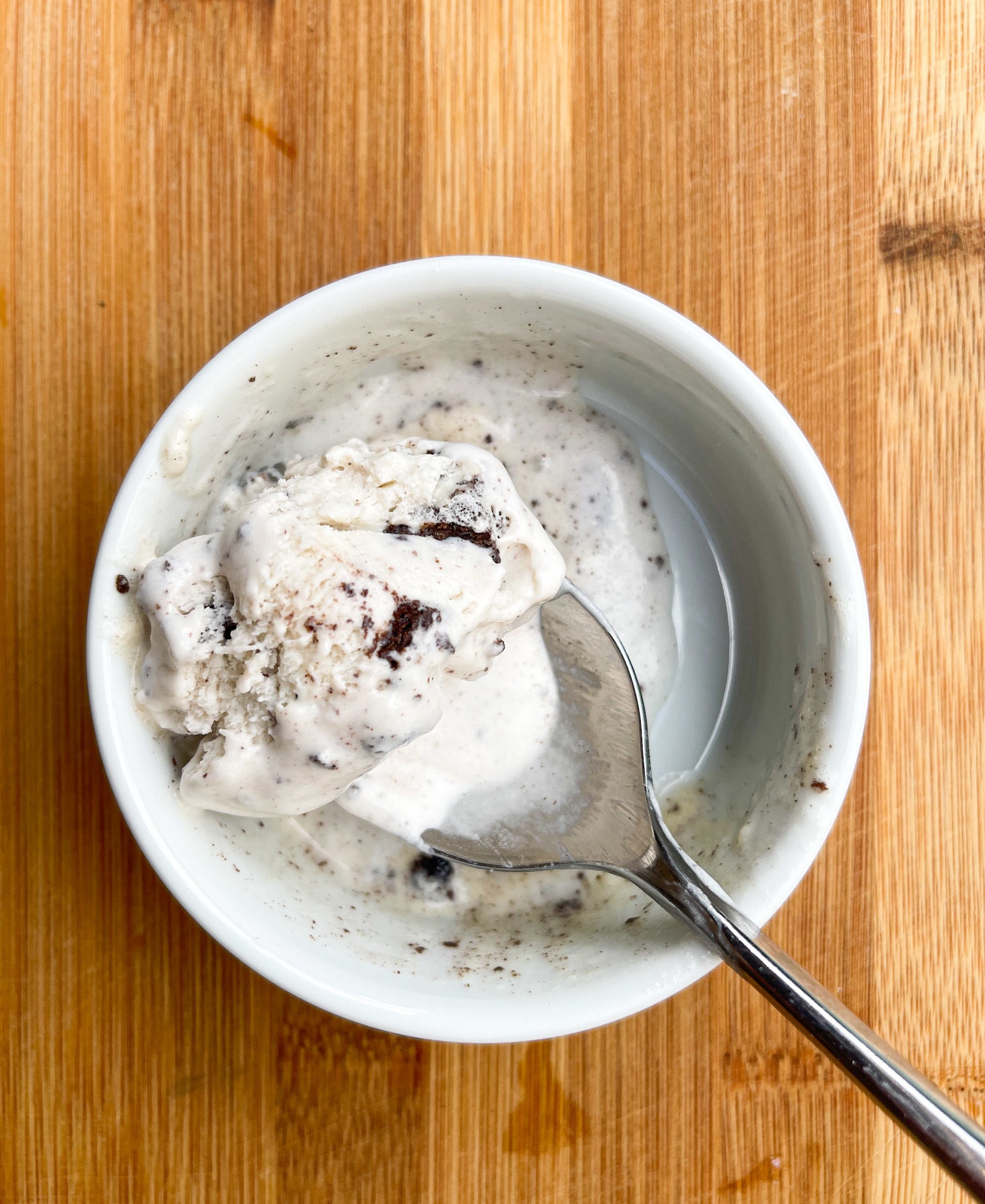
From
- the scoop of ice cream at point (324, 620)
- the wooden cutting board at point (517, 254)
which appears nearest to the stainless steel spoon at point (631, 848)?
the scoop of ice cream at point (324, 620)

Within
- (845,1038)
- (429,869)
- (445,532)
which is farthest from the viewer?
(429,869)

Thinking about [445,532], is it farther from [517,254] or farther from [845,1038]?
[845,1038]

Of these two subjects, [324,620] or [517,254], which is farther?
[517,254]

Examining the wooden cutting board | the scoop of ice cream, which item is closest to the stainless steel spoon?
the scoop of ice cream

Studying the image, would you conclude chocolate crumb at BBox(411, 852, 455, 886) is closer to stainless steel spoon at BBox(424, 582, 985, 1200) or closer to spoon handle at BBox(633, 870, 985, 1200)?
stainless steel spoon at BBox(424, 582, 985, 1200)

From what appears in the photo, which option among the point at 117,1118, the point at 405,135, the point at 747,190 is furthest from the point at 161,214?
the point at 117,1118

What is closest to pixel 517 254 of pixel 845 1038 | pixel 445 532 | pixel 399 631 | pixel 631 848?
pixel 445 532

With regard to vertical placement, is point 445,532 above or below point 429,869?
above
